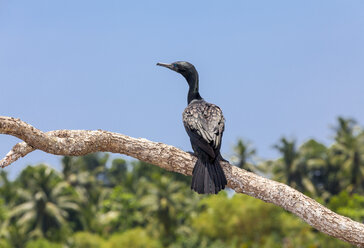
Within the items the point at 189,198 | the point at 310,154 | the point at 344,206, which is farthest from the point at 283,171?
the point at 344,206

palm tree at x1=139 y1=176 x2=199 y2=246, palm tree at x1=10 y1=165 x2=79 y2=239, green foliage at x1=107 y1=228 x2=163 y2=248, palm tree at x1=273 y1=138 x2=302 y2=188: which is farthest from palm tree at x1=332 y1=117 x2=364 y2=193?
palm tree at x1=10 y1=165 x2=79 y2=239

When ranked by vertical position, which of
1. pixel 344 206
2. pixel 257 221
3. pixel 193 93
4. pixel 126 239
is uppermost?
pixel 344 206

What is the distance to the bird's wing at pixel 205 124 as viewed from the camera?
26.9 ft

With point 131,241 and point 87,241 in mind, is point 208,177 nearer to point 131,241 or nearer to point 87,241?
point 131,241

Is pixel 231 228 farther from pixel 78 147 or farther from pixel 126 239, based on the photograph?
pixel 78 147

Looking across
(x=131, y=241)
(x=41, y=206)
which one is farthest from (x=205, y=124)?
(x=41, y=206)

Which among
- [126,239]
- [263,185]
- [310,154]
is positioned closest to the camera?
[263,185]

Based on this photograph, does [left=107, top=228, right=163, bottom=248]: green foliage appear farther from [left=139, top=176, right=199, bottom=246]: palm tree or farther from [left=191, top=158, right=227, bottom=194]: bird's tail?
[left=191, top=158, right=227, bottom=194]: bird's tail

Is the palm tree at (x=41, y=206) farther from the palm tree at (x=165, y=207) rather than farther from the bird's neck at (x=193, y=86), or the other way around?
the bird's neck at (x=193, y=86)

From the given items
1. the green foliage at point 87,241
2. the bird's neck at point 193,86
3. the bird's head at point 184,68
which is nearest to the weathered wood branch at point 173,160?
the bird's neck at point 193,86

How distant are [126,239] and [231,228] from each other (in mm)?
9411

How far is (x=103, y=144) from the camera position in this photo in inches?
353

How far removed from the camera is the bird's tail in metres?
8.09

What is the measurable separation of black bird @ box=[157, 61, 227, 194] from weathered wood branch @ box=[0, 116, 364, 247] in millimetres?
388
